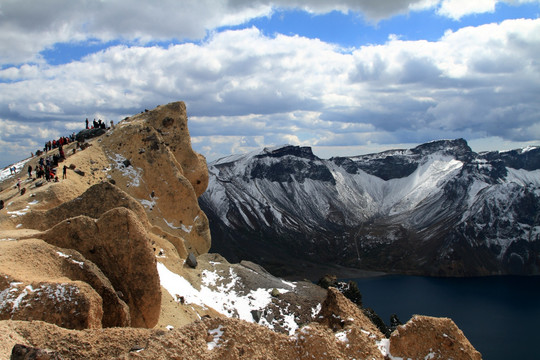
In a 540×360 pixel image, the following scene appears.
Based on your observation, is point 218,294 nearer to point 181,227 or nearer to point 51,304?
point 181,227

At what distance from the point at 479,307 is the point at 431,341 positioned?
6157 inches

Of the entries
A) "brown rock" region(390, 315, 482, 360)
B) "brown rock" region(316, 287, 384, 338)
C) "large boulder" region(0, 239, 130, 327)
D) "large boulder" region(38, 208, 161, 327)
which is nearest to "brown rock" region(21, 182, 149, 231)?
"large boulder" region(38, 208, 161, 327)

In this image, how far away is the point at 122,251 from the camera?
1000 inches

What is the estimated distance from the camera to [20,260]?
20781 mm

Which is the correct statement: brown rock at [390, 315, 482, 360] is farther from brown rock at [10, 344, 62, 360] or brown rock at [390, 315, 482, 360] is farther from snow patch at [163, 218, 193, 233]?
snow patch at [163, 218, 193, 233]

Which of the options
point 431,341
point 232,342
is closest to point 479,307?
point 431,341

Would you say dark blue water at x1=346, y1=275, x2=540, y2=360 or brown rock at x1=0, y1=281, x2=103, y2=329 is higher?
brown rock at x1=0, y1=281, x2=103, y2=329

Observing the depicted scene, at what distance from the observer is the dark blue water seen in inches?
4451

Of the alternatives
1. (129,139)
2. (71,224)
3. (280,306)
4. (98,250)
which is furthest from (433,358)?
(129,139)

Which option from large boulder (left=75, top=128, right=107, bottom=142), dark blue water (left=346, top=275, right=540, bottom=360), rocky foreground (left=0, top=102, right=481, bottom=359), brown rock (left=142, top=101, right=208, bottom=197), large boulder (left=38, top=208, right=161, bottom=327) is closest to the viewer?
rocky foreground (left=0, top=102, right=481, bottom=359)

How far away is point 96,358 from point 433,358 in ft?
36.4

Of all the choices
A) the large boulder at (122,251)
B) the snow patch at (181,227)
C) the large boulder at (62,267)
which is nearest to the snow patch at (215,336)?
the large boulder at (62,267)

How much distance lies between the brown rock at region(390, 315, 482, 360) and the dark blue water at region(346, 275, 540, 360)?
103037 millimetres

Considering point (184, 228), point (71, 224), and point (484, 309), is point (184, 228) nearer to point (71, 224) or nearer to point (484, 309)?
point (71, 224)
